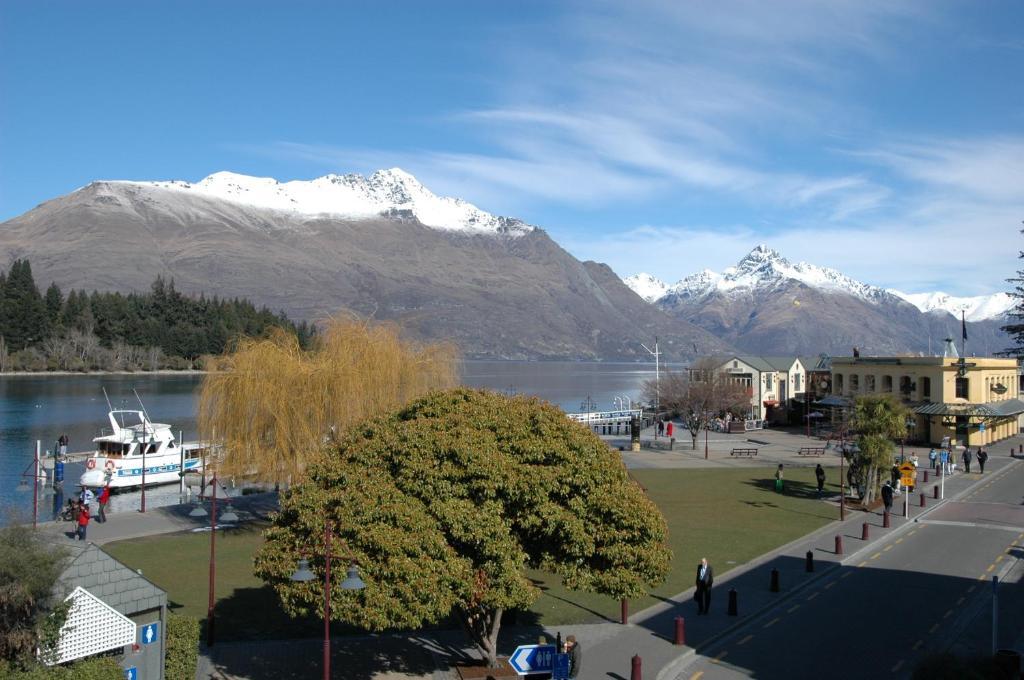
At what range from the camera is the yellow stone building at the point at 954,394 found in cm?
6619

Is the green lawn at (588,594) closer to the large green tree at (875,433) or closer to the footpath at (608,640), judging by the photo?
the footpath at (608,640)

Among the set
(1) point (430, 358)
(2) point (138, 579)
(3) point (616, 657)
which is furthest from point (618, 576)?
(1) point (430, 358)

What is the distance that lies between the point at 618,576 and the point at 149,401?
111 meters

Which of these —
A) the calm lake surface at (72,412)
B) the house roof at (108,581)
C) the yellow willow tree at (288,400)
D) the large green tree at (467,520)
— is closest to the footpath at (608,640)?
the house roof at (108,581)

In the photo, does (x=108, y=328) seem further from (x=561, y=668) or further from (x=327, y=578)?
(x=561, y=668)

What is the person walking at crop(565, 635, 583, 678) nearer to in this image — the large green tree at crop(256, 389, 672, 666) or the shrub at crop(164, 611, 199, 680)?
the large green tree at crop(256, 389, 672, 666)

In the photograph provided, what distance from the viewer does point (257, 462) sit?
33.7m

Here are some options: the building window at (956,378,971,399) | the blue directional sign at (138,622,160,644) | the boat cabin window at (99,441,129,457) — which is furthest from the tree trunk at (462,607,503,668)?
the building window at (956,378,971,399)

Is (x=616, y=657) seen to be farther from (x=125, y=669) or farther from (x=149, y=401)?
(x=149, y=401)

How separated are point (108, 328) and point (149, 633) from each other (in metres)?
170

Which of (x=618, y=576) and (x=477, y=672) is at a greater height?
(x=618, y=576)

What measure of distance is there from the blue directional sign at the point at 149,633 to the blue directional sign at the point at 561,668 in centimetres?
770

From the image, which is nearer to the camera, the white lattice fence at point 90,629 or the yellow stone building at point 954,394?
the white lattice fence at point 90,629

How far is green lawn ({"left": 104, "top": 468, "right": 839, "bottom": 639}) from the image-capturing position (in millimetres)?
22328
